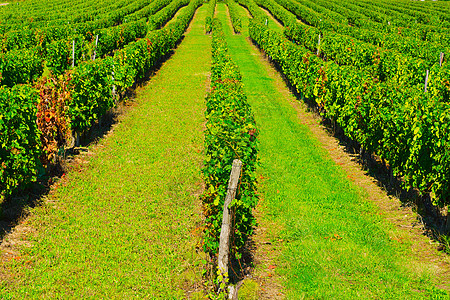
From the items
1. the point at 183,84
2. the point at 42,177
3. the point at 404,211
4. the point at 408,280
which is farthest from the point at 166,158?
the point at 183,84

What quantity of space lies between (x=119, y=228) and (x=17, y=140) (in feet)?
9.22

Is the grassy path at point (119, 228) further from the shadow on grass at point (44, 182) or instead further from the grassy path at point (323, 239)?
the grassy path at point (323, 239)

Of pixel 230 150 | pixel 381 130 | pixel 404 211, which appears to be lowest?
pixel 404 211

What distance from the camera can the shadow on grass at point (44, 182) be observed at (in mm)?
8594

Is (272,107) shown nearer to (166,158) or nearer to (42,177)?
(166,158)

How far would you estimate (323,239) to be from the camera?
27.8 ft

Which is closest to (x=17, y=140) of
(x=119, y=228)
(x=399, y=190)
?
(x=119, y=228)

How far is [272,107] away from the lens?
1836 centimetres

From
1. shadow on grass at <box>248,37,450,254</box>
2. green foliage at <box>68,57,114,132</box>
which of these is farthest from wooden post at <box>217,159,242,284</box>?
green foliage at <box>68,57,114,132</box>

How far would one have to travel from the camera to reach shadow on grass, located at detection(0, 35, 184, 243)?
8594 mm

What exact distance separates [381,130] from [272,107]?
771 centimetres

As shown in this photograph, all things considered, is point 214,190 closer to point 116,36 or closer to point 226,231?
point 226,231

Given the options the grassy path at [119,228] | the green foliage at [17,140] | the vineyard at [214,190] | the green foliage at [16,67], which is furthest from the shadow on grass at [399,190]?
the green foliage at [16,67]

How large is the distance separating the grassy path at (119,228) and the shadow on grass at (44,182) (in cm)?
23
